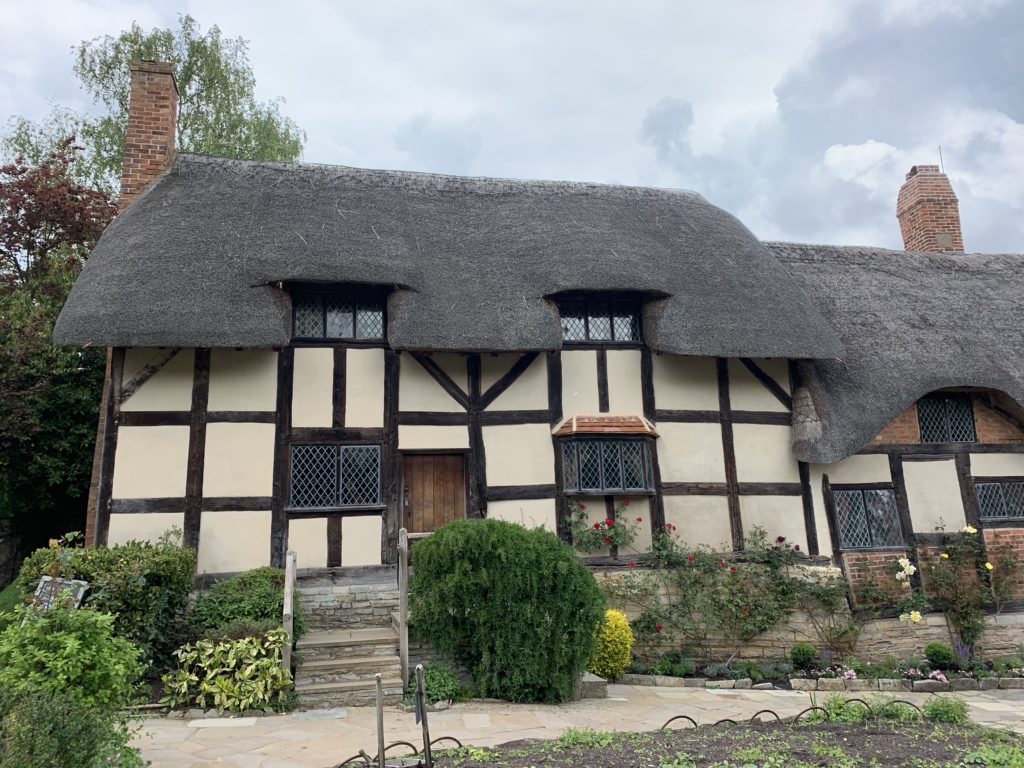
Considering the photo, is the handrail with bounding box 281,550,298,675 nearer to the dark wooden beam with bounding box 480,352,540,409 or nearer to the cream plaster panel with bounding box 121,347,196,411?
the cream plaster panel with bounding box 121,347,196,411

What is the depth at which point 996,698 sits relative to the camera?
26.8 ft

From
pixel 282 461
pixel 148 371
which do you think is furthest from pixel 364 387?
pixel 148 371

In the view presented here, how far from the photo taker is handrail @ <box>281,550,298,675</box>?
659 cm

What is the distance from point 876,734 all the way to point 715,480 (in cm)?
483

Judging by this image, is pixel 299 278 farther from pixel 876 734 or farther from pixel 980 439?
pixel 980 439

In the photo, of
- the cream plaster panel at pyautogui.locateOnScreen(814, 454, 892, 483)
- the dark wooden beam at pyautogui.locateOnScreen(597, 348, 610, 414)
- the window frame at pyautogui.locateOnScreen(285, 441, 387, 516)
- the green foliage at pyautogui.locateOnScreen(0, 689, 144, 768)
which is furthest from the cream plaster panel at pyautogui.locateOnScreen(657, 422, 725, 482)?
the green foliage at pyautogui.locateOnScreen(0, 689, 144, 768)

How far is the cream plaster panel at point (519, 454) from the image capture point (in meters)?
9.14

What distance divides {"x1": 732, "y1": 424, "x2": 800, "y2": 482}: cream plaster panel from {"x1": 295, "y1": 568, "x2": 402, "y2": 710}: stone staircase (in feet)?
16.1

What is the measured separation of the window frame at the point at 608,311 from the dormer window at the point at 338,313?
242 cm

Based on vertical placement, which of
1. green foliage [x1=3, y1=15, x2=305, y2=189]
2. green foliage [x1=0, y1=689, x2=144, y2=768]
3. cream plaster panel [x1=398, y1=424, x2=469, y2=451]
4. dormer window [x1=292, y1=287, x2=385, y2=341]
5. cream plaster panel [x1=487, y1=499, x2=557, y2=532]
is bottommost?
green foliage [x1=0, y1=689, x2=144, y2=768]

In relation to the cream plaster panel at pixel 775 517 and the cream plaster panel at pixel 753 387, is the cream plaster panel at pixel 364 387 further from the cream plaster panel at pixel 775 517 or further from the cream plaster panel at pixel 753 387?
the cream plaster panel at pixel 775 517

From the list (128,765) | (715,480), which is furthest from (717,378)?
(128,765)

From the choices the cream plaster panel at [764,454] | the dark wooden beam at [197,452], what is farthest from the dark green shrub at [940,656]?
the dark wooden beam at [197,452]

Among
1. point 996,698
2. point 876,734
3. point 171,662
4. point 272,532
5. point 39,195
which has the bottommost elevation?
point 996,698
